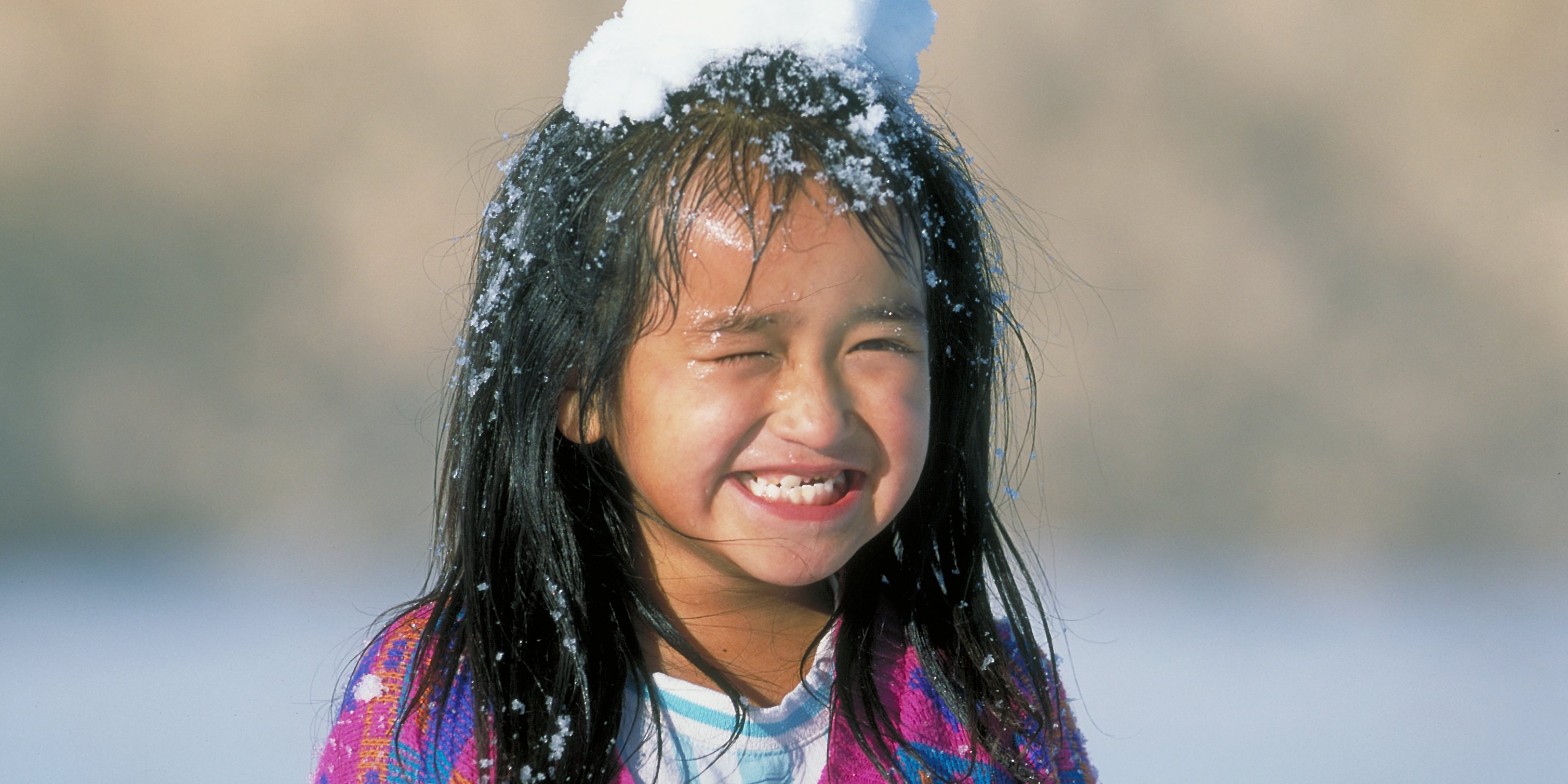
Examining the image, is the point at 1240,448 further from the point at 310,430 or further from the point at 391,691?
the point at 391,691

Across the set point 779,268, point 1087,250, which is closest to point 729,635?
point 779,268

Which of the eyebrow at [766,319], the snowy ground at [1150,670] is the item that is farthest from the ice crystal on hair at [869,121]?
the snowy ground at [1150,670]

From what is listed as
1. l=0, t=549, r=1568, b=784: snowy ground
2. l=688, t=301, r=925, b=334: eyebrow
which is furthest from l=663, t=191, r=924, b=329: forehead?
l=0, t=549, r=1568, b=784: snowy ground

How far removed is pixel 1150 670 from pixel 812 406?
5.82 ft

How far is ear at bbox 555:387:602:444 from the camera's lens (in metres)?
1.06

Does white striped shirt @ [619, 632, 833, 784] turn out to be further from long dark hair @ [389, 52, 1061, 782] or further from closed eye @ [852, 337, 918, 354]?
closed eye @ [852, 337, 918, 354]

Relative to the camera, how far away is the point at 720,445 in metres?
0.98

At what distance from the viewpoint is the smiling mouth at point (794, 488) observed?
3.28ft

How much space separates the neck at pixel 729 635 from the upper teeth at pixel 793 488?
0.13 meters

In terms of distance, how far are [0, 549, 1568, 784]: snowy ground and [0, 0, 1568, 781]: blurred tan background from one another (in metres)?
0.07

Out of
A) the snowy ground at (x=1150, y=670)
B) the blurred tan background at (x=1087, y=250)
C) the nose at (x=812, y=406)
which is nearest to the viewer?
the nose at (x=812, y=406)

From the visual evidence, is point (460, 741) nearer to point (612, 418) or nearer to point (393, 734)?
point (393, 734)

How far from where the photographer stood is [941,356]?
114 centimetres

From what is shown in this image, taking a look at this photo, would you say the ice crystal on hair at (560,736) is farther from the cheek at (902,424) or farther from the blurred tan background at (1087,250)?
the blurred tan background at (1087,250)
